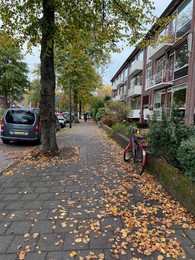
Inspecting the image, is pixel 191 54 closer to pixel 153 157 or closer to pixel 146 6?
pixel 146 6

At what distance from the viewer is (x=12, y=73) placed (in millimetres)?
28172

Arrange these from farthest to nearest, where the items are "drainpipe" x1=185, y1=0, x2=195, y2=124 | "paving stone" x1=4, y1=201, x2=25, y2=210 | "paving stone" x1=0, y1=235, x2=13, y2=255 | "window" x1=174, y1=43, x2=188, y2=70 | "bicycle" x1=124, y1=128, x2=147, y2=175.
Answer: "window" x1=174, y1=43, x2=188, y2=70 < "drainpipe" x1=185, y1=0, x2=195, y2=124 < "bicycle" x1=124, y1=128, x2=147, y2=175 < "paving stone" x1=4, y1=201, x2=25, y2=210 < "paving stone" x1=0, y1=235, x2=13, y2=255

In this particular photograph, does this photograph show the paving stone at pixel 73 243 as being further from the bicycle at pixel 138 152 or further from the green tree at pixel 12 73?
the green tree at pixel 12 73

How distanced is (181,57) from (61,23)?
434 inches

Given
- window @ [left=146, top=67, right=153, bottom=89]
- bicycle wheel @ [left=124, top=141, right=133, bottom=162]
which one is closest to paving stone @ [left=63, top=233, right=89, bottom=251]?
bicycle wheel @ [left=124, top=141, right=133, bottom=162]

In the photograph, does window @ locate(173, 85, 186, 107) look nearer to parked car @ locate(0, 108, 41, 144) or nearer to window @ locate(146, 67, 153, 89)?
window @ locate(146, 67, 153, 89)

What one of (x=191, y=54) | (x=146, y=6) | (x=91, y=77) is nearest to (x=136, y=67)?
(x=91, y=77)

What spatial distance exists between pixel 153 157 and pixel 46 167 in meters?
3.08

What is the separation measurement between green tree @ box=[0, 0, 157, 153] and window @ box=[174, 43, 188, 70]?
900 centimetres

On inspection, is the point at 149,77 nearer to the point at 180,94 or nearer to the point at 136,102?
the point at 136,102

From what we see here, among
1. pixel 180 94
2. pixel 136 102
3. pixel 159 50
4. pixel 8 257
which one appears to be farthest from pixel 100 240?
pixel 136 102

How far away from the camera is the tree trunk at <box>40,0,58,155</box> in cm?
663

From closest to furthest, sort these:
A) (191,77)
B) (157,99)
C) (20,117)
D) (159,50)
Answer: (20,117)
(191,77)
(159,50)
(157,99)

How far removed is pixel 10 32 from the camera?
8.73m
